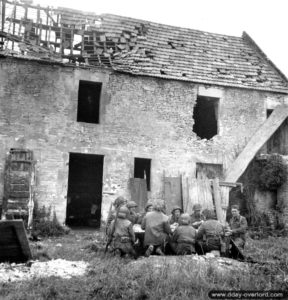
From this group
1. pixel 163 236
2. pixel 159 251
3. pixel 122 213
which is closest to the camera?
pixel 159 251

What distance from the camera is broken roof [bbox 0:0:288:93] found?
15.1 meters

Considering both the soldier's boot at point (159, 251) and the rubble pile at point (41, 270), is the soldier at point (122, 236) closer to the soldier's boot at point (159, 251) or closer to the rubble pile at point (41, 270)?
the soldier's boot at point (159, 251)

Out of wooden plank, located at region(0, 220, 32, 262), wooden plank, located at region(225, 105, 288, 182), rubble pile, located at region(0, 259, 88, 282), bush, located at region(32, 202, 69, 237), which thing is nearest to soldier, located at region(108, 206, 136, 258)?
rubble pile, located at region(0, 259, 88, 282)

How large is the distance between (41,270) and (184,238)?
3.21 meters

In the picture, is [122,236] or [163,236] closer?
[122,236]

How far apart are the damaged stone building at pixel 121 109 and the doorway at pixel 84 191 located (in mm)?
61

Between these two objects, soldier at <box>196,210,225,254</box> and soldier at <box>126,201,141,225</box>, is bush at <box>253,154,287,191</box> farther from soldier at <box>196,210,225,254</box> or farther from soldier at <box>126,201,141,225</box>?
soldier at <box>196,210,225,254</box>

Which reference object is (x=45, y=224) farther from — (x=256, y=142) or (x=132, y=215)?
(x=256, y=142)

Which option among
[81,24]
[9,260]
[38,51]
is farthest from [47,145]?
[9,260]

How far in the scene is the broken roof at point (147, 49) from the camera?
595 inches

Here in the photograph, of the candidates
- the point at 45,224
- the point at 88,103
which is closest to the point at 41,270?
the point at 45,224

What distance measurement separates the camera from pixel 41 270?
24.1 ft

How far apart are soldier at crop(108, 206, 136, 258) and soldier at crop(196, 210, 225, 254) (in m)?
1.53

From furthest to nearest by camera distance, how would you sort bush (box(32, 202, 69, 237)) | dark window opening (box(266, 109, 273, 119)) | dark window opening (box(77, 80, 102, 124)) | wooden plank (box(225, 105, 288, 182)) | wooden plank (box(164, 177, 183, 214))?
dark window opening (box(77, 80, 102, 124)), dark window opening (box(266, 109, 273, 119)), wooden plank (box(225, 105, 288, 182)), wooden plank (box(164, 177, 183, 214)), bush (box(32, 202, 69, 237))
